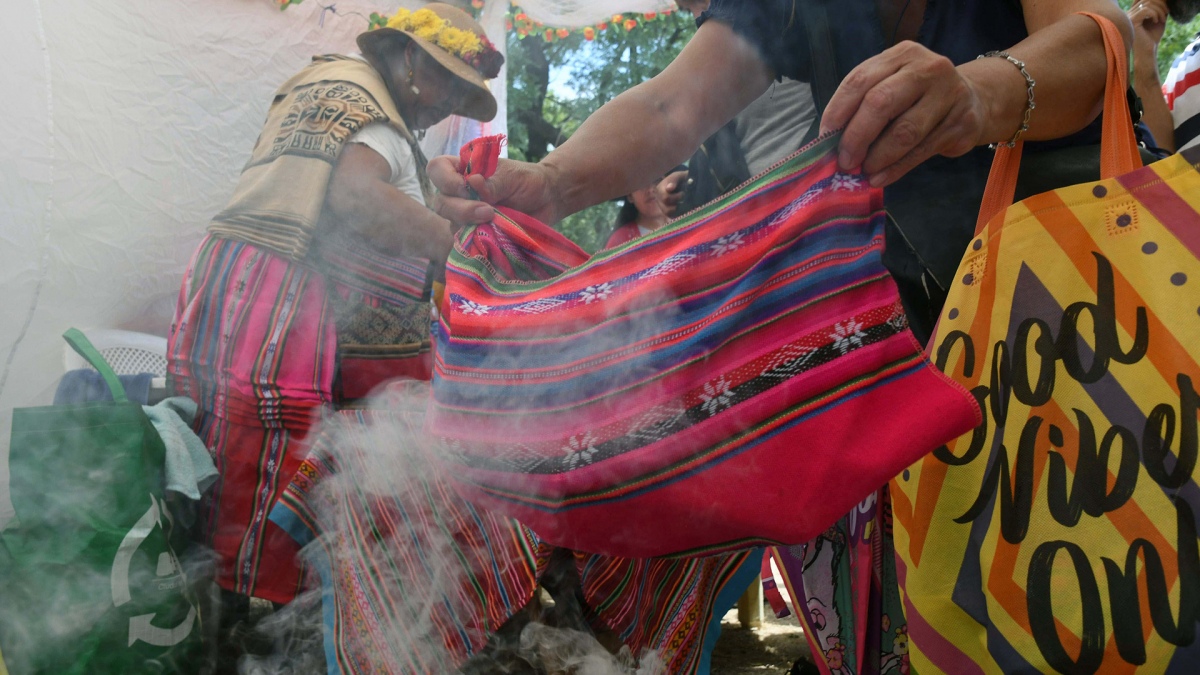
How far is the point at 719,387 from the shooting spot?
967mm

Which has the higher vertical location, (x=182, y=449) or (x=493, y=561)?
(x=182, y=449)

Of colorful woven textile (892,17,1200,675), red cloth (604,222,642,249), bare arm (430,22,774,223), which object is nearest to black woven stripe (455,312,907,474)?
colorful woven textile (892,17,1200,675)

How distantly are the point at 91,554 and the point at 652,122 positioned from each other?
1.62 metres

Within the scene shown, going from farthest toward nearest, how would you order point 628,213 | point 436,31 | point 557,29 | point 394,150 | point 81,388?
point 557,29, point 628,213, point 436,31, point 394,150, point 81,388

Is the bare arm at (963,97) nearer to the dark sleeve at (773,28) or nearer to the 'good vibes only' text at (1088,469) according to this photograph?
the 'good vibes only' text at (1088,469)

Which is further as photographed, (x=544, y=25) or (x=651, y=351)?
(x=544, y=25)

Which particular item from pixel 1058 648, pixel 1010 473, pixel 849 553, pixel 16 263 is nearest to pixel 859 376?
pixel 1010 473

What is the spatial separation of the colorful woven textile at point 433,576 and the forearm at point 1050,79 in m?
0.91

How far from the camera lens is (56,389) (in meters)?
2.24

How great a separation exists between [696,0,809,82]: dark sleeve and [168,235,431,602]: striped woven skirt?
1.33 m

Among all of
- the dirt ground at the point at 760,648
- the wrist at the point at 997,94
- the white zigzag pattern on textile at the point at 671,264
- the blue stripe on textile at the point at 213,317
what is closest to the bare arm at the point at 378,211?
the blue stripe on textile at the point at 213,317

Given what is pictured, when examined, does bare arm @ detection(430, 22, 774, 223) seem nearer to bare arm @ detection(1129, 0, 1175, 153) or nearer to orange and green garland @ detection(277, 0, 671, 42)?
bare arm @ detection(1129, 0, 1175, 153)

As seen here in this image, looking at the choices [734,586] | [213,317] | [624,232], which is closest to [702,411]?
[734,586]

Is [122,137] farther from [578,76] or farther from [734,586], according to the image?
[734,586]
